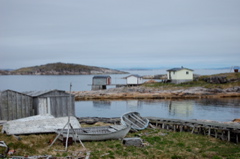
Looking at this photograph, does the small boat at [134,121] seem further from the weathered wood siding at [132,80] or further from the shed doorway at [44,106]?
the weathered wood siding at [132,80]

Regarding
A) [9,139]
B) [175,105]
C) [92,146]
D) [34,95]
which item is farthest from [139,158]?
[175,105]

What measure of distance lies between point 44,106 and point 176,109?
33.8 meters

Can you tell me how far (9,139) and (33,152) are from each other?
3613 millimetres

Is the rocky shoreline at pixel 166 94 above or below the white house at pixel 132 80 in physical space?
below

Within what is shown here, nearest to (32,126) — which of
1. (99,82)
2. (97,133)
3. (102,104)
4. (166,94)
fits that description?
(97,133)

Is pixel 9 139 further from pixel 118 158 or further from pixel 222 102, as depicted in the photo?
pixel 222 102

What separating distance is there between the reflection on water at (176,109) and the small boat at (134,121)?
1967 cm

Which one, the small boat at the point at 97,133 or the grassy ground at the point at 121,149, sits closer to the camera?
the grassy ground at the point at 121,149

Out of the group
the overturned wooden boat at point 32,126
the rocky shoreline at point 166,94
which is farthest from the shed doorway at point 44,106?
the rocky shoreline at point 166,94

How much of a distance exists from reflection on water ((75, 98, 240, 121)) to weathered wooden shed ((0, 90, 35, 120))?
2383cm

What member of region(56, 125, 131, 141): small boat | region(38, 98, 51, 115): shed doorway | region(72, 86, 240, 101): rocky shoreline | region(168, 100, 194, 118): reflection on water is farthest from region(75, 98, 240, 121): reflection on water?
region(56, 125, 131, 141): small boat

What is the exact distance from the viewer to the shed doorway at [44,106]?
2618cm

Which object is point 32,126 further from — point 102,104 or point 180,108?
point 102,104

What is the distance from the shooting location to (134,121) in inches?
1051
